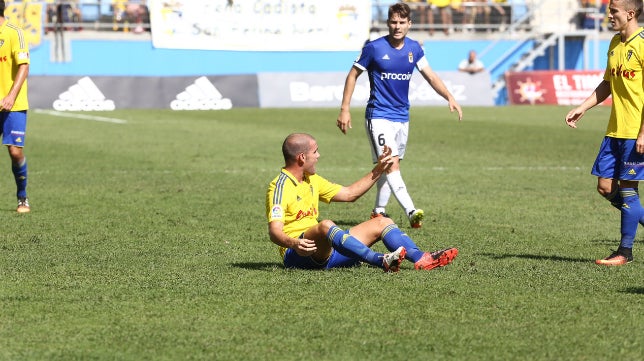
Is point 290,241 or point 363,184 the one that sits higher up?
point 363,184

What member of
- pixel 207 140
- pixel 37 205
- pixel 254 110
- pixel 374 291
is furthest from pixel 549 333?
pixel 254 110

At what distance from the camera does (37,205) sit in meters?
12.6

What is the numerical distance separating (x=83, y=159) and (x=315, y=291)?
12.0 m

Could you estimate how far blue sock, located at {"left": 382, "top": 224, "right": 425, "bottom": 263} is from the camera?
8023 millimetres

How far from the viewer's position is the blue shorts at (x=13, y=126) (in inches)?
468

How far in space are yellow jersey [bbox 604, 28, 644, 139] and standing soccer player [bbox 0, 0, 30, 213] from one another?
6087 mm

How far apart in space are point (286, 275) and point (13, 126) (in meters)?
5.12

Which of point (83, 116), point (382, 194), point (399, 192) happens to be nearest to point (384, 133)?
point (399, 192)

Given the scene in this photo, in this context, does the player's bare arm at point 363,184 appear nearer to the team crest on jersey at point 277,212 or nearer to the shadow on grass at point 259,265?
the team crest on jersey at point 277,212

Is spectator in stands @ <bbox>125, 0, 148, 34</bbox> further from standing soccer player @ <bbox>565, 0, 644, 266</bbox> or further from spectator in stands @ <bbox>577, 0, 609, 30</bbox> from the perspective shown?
standing soccer player @ <bbox>565, 0, 644, 266</bbox>

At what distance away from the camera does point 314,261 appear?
8.07 meters

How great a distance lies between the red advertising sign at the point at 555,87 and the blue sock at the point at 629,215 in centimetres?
2771

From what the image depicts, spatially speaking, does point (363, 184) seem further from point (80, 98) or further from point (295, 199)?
point (80, 98)

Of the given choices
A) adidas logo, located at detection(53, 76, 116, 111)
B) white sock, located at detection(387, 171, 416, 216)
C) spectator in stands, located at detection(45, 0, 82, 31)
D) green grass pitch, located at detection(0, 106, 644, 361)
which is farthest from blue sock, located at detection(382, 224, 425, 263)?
spectator in stands, located at detection(45, 0, 82, 31)
